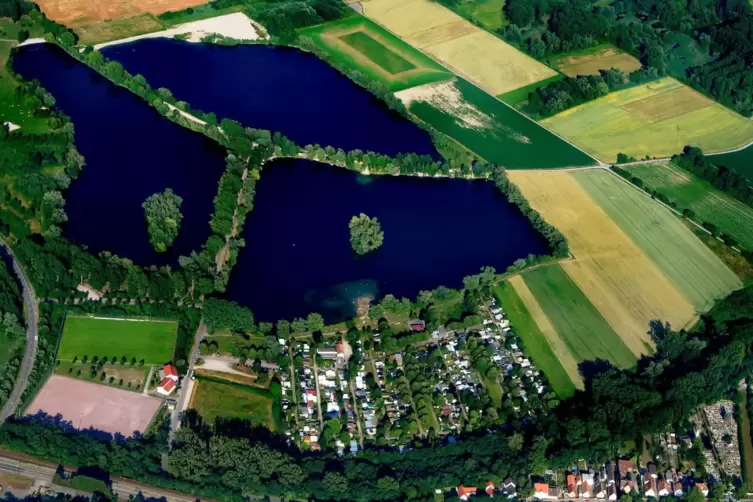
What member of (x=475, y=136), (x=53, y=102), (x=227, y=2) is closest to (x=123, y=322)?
(x=53, y=102)

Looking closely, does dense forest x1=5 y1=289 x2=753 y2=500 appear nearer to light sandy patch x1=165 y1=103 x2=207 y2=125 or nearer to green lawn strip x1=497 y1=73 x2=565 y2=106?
light sandy patch x1=165 y1=103 x2=207 y2=125

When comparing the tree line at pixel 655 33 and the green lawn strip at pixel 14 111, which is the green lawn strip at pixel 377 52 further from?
the green lawn strip at pixel 14 111

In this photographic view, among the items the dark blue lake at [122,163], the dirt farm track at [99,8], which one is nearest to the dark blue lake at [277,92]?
the dark blue lake at [122,163]

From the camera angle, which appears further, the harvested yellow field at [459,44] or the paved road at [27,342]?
the harvested yellow field at [459,44]

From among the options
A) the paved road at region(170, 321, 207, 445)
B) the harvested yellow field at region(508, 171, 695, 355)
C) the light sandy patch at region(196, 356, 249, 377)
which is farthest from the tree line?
the light sandy patch at region(196, 356, 249, 377)

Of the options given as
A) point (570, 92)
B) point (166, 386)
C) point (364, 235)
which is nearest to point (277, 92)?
point (364, 235)

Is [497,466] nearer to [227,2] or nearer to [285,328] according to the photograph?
[285,328]
